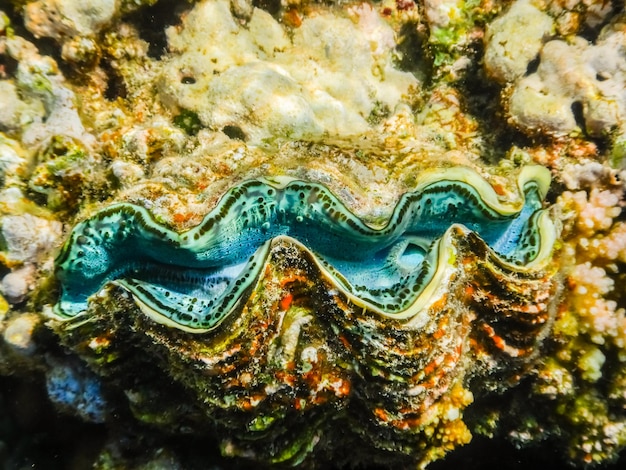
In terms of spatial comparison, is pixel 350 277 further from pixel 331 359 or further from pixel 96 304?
pixel 96 304

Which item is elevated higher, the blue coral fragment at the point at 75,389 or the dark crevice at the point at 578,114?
the dark crevice at the point at 578,114

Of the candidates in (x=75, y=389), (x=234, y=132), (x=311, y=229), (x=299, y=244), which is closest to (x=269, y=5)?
(x=234, y=132)

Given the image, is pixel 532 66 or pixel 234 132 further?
pixel 532 66

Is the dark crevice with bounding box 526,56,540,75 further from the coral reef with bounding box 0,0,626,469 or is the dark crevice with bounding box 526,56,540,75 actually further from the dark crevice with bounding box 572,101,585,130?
the dark crevice with bounding box 572,101,585,130

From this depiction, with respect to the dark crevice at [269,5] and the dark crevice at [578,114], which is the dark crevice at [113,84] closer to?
the dark crevice at [269,5]

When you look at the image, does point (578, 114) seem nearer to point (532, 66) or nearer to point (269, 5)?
point (532, 66)

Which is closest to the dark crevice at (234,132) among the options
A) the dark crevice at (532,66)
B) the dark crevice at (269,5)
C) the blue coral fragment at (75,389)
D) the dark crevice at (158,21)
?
the dark crevice at (158,21)

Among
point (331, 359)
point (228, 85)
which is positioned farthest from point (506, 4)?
point (331, 359)
